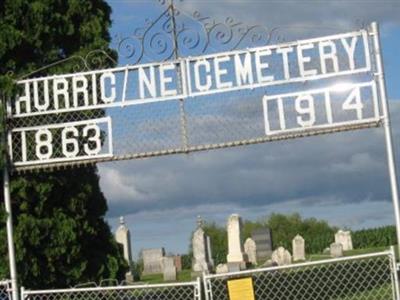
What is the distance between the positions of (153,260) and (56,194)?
2021cm

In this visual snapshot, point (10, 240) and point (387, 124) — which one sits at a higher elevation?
point (387, 124)

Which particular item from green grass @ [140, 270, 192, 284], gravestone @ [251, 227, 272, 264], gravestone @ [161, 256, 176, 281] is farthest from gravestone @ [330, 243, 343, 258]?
gravestone @ [161, 256, 176, 281]

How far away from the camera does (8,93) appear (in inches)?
328

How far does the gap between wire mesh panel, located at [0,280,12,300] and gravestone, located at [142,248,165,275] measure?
20.2 meters

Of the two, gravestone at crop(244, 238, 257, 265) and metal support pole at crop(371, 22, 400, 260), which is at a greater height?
metal support pole at crop(371, 22, 400, 260)

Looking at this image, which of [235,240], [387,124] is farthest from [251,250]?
[387,124]

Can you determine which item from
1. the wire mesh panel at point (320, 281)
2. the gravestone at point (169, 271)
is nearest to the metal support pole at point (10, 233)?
the wire mesh panel at point (320, 281)

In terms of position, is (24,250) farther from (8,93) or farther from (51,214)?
(8,93)

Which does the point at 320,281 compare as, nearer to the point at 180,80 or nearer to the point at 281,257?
the point at 180,80

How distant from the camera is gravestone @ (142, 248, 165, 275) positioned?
28.5m

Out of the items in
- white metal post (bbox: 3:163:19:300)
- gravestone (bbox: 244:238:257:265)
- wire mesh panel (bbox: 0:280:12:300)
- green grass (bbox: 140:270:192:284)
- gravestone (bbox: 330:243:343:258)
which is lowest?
green grass (bbox: 140:270:192:284)

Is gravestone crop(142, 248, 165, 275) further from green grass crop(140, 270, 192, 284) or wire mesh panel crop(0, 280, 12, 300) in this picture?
wire mesh panel crop(0, 280, 12, 300)

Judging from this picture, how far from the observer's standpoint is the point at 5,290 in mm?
8188

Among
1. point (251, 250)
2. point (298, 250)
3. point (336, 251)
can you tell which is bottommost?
point (336, 251)
